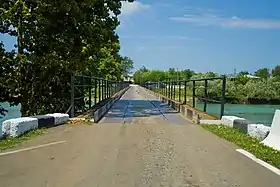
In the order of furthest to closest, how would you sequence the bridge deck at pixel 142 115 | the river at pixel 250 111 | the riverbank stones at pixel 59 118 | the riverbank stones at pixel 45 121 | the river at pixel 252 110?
1. the river at pixel 252 110
2. the river at pixel 250 111
3. the bridge deck at pixel 142 115
4. the riverbank stones at pixel 59 118
5. the riverbank stones at pixel 45 121

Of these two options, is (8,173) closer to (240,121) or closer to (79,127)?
(79,127)

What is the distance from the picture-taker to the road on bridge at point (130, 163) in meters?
5.95

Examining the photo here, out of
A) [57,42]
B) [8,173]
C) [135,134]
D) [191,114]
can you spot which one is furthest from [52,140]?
[57,42]

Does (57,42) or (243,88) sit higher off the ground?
(57,42)

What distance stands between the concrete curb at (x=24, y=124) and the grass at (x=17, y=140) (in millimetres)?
146

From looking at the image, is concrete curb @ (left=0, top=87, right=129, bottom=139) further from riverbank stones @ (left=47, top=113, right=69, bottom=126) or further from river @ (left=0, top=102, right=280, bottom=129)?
river @ (left=0, top=102, right=280, bottom=129)

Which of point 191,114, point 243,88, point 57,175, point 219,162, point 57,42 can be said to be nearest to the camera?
point 57,175

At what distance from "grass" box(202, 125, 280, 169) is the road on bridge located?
0.29 meters

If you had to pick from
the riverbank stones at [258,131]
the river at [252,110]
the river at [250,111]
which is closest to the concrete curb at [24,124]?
the riverbank stones at [258,131]

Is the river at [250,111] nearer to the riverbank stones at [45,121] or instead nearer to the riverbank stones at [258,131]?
the riverbank stones at [45,121]

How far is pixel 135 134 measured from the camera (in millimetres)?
10773

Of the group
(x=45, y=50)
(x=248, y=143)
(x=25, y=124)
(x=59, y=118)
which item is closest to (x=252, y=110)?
(x=45, y=50)

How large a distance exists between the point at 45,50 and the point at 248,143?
491 inches

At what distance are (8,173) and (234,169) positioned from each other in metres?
3.42
